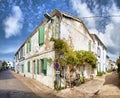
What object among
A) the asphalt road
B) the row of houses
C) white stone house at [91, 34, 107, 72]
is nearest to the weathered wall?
the row of houses

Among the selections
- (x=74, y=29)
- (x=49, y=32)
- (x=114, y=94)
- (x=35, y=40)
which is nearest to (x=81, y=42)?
(x=74, y=29)

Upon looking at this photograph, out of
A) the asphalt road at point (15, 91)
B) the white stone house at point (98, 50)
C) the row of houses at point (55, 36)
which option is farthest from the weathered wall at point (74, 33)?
the white stone house at point (98, 50)

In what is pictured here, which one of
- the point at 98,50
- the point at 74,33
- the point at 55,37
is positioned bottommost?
the point at 98,50

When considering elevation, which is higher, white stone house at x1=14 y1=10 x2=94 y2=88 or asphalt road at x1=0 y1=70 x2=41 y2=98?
white stone house at x1=14 y1=10 x2=94 y2=88

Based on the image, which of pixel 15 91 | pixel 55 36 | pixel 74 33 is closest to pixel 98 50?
pixel 74 33

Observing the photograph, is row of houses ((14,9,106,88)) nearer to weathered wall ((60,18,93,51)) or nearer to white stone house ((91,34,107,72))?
weathered wall ((60,18,93,51))

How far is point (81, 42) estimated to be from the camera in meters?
21.2

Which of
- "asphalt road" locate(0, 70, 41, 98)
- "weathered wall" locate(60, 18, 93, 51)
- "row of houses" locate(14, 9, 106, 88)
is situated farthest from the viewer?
"weathered wall" locate(60, 18, 93, 51)

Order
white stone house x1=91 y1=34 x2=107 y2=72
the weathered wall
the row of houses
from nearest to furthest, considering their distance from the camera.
Answer: 1. the row of houses
2. the weathered wall
3. white stone house x1=91 y1=34 x2=107 y2=72

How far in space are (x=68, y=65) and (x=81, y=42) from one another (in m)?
4.09

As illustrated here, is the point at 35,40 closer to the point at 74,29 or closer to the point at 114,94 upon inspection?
the point at 74,29

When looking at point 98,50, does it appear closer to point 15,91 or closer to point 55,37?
point 55,37

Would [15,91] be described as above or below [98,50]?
below

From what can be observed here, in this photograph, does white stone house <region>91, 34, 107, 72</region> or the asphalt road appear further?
white stone house <region>91, 34, 107, 72</region>
